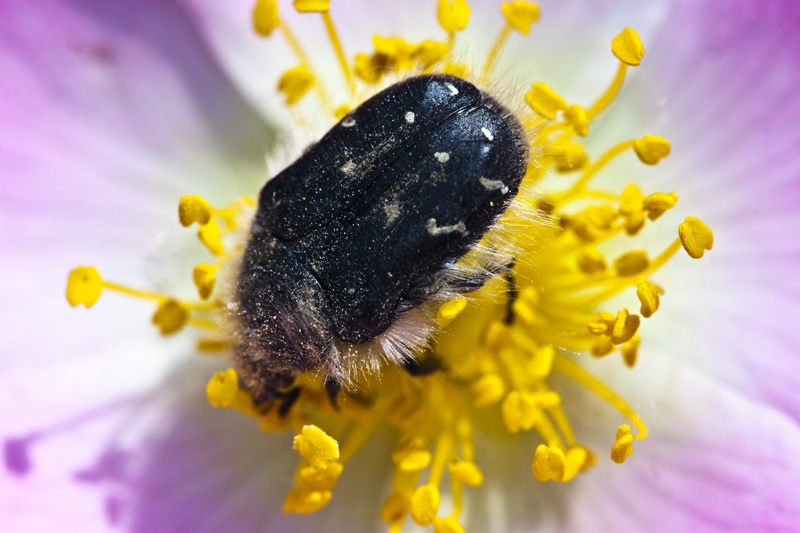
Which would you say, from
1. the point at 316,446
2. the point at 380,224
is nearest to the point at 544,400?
the point at 316,446

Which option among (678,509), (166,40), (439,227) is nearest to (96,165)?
(166,40)

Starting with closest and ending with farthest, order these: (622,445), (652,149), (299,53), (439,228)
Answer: (439,228), (622,445), (652,149), (299,53)

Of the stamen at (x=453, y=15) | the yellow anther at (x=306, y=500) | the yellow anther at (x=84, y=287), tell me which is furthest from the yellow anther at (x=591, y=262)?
the yellow anther at (x=84, y=287)

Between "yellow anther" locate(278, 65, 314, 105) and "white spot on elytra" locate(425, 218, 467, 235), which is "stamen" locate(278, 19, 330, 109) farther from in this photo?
"white spot on elytra" locate(425, 218, 467, 235)

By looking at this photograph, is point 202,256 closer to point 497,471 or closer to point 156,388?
point 156,388

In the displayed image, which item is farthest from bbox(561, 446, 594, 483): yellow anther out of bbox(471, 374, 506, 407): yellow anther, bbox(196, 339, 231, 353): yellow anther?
bbox(196, 339, 231, 353): yellow anther

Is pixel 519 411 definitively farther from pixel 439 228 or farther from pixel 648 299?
pixel 439 228
